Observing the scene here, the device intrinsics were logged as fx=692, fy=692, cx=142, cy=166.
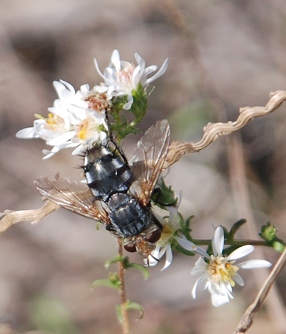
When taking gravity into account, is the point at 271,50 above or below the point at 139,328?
above

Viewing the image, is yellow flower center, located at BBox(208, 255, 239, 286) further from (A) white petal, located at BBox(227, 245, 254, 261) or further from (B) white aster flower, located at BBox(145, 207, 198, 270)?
(B) white aster flower, located at BBox(145, 207, 198, 270)

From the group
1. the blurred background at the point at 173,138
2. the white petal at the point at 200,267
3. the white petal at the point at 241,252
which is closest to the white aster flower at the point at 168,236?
the white petal at the point at 200,267

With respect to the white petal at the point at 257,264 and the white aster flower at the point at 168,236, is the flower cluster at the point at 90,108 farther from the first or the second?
the white petal at the point at 257,264

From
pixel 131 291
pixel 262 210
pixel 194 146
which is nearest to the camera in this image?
pixel 194 146

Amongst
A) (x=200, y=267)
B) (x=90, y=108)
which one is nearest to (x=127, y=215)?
(x=200, y=267)

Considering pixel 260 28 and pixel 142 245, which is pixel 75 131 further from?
pixel 260 28

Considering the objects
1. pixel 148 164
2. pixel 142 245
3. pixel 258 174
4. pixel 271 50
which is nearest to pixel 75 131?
pixel 148 164
